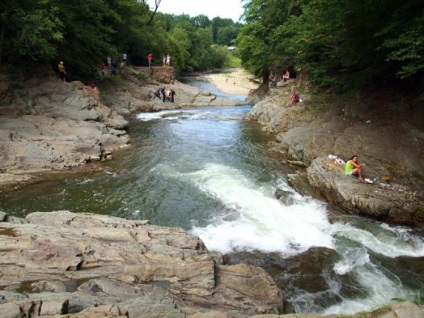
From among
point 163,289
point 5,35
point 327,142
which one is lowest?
point 163,289

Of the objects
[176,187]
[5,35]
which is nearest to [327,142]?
[176,187]

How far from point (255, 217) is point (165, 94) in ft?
85.8

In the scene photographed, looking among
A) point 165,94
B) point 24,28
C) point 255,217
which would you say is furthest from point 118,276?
point 165,94

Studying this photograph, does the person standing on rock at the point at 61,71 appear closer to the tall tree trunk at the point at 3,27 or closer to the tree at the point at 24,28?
the tree at the point at 24,28

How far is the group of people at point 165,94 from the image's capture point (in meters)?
34.6

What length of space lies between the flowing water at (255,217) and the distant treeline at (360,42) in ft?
19.6

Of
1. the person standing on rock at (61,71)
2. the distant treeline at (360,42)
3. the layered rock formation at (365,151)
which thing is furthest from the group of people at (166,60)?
the layered rock formation at (365,151)

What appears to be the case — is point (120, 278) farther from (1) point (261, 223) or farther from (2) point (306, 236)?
(2) point (306, 236)

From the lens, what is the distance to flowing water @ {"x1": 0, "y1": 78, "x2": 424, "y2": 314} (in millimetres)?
8172

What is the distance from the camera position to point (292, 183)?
45.7ft

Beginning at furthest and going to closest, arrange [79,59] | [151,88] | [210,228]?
[151,88], [79,59], [210,228]

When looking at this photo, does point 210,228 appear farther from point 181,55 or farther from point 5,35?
point 181,55

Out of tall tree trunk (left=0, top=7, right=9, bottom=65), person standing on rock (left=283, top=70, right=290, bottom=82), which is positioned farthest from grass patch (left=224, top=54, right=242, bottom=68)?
tall tree trunk (left=0, top=7, right=9, bottom=65)

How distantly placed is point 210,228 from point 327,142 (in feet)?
27.2
